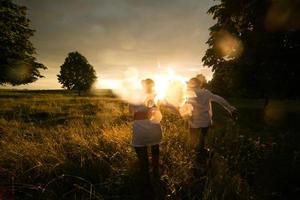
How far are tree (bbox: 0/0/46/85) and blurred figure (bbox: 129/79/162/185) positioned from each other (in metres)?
15.1

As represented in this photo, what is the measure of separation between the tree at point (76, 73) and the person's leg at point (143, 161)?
46838mm

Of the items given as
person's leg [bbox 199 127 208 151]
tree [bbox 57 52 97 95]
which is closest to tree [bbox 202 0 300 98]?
person's leg [bbox 199 127 208 151]

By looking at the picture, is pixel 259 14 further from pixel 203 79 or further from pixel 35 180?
pixel 35 180

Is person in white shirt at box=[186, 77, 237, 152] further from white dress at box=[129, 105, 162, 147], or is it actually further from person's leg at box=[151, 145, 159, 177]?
white dress at box=[129, 105, 162, 147]

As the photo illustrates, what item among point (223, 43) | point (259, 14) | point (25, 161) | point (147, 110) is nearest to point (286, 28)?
point (259, 14)

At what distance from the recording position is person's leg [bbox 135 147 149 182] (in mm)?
4504

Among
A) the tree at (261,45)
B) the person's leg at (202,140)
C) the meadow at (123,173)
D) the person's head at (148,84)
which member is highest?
the tree at (261,45)

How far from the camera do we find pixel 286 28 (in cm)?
1348

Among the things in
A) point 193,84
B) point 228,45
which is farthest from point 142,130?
point 228,45

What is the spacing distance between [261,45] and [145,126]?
1158cm

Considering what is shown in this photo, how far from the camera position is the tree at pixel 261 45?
13.4m

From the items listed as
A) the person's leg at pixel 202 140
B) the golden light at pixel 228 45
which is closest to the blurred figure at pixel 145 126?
the person's leg at pixel 202 140

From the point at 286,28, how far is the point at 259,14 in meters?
1.47

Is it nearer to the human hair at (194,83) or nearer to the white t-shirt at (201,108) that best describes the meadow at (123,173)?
the white t-shirt at (201,108)
